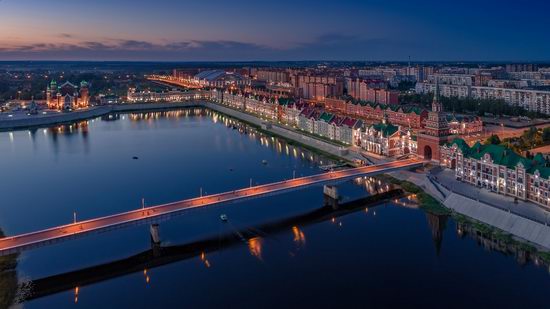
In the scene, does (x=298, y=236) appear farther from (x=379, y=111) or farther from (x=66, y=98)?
(x=66, y=98)

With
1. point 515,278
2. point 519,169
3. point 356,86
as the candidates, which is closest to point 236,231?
point 515,278

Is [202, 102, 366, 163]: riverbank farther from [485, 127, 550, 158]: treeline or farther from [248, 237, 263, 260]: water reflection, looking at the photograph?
[248, 237, 263, 260]: water reflection

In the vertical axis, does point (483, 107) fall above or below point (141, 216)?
above

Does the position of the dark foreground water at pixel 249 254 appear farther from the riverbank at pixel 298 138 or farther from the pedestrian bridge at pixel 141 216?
the riverbank at pixel 298 138

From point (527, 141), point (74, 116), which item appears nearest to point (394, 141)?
point (527, 141)

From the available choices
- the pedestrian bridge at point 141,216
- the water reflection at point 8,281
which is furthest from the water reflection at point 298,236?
the water reflection at point 8,281

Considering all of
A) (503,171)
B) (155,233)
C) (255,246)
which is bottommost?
(255,246)

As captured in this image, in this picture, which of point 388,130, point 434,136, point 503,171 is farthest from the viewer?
point 388,130
